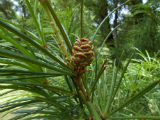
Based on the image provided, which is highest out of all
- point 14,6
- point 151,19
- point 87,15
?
point 14,6

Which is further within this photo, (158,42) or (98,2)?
(98,2)

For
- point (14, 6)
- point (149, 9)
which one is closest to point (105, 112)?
point (149, 9)

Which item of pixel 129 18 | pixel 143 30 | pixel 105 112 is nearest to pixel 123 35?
pixel 129 18

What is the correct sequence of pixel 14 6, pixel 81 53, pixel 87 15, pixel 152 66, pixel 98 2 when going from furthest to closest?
pixel 14 6, pixel 87 15, pixel 98 2, pixel 152 66, pixel 81 53

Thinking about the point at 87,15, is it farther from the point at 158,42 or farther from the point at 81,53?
the point at 81,53

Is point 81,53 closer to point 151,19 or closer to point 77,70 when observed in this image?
point 77,70

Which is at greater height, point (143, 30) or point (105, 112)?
point (143, 30)

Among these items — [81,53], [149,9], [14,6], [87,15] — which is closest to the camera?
[81,53]

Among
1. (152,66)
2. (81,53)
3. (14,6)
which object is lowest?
(152,66)

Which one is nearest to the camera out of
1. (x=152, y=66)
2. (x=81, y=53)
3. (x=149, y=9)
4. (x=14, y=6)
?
(x=81, y=53)
